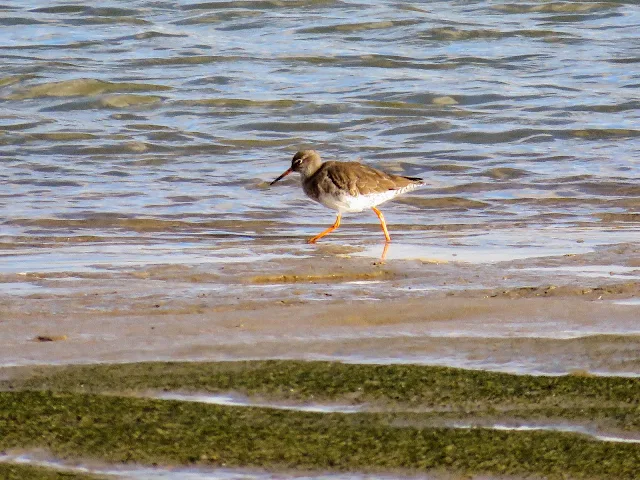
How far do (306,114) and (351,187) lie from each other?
5945 mm

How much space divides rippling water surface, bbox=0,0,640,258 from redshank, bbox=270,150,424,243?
28cm

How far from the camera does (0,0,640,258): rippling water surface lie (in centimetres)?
1039

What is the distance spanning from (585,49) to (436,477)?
52.2 ft

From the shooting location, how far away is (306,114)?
1488 cm

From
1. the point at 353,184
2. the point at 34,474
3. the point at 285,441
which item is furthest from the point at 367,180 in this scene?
the point at 34,474

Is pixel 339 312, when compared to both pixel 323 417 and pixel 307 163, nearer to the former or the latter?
pixel 323 417

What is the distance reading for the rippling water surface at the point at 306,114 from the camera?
10.4 m

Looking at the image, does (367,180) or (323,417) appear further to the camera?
(367,180)

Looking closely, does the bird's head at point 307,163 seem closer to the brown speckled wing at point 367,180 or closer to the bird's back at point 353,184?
the bird's back at point 353,184

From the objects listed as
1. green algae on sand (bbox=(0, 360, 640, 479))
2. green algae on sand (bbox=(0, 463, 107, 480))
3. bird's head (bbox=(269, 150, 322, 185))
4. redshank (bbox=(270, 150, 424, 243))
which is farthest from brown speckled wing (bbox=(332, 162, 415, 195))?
green algae on sand (bbox=(0, 463, 107, 480))

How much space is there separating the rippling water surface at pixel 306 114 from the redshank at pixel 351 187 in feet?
0.90

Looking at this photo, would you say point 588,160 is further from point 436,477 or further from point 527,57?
point 436,477

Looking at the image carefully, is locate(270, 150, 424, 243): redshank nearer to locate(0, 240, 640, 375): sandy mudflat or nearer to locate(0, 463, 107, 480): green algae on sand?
locate(0, 240, 640, 375): sandy mudflat

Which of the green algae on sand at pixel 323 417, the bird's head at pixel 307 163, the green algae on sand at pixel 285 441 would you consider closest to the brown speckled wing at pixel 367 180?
the bird's head at pixel 307 163
